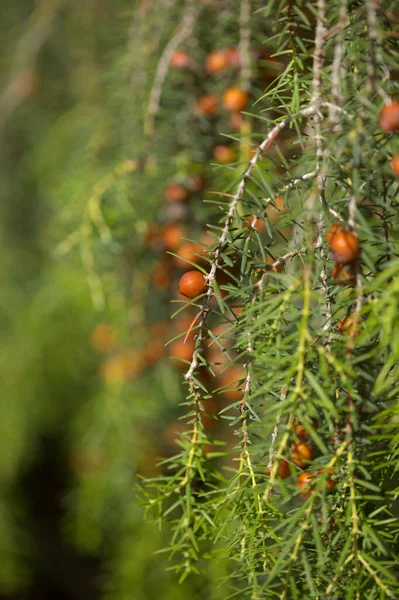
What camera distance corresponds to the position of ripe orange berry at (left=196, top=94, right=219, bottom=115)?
70 cm

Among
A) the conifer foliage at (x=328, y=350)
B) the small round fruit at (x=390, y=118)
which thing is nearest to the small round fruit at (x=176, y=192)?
the conifer foliage at (x=328, y=350)

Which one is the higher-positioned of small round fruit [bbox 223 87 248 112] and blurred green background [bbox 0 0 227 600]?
small round fruit [bbox 223 87 248 112]

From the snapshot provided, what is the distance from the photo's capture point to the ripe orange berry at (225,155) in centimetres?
68

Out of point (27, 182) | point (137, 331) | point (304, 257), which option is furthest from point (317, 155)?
point (27, 182)

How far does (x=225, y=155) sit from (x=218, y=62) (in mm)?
109

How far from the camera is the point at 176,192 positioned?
2.39ft

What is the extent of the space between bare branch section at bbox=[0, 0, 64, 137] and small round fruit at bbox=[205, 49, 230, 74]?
850 mm

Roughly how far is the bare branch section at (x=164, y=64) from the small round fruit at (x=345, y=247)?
0.44 meters

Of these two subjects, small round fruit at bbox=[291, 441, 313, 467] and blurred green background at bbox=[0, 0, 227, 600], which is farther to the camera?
blurred green background at bbox=[0, 0, 227, 600]

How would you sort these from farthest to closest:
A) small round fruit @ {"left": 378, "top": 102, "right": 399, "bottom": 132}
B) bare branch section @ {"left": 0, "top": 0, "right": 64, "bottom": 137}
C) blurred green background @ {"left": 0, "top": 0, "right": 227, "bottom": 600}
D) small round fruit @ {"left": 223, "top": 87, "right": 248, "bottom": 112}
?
1. bare branch section @ {"left": 0, "top": 0, "right": 64, "bottom": 137}
2. blurred green background @ {"left": 0, "top": 0, "right": 227, "bottom": 600}
3. small round fruit @ {"left": 223, "top": 87, "right": 248, "bottom": 112}
4. small round fruit @ {"left": 378, "top": 102, "right": 399, "bottom": 132}

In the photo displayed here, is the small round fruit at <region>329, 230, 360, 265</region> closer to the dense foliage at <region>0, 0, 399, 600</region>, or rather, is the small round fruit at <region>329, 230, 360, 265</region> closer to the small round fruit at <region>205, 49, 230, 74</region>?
the dense foliage at <region>0, 0, 399, 600</region>

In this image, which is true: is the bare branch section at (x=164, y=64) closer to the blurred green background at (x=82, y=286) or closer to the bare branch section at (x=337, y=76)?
the blurred green background at (x=82, y=286)

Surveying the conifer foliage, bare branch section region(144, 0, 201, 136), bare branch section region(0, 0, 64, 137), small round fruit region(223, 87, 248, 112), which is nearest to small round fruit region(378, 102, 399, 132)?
the conifer foliage

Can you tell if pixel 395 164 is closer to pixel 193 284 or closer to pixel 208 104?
pixel 193 284
